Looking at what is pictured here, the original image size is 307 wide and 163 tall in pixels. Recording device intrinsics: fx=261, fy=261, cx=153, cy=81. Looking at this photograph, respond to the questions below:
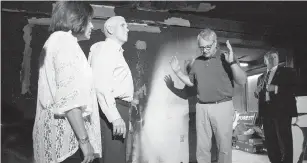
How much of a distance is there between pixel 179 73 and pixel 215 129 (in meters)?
0.55

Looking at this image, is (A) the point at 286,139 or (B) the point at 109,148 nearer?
(B) the point at 109,148

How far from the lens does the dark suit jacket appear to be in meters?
2.30

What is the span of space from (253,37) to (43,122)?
203cm

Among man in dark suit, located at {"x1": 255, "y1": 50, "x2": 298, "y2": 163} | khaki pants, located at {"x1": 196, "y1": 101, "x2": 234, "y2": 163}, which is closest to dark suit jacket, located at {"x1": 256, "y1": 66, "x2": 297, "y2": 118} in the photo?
man in dark suit, located at {"x1": 255, "y1": 50, "x2": 298, "y2": 163}

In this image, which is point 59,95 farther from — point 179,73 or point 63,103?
point 179,73

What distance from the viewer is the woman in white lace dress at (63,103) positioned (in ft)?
2.93

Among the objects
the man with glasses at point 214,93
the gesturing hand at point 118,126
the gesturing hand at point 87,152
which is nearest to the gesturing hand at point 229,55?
the man with glasses at point 214,93

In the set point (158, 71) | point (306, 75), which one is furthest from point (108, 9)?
point (306, 75)

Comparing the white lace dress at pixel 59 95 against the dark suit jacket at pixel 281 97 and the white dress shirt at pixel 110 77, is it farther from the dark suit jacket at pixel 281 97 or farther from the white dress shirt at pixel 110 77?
the dark suit jacket at pixel 281 97

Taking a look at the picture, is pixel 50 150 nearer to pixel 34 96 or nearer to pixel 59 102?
pixel 59 102

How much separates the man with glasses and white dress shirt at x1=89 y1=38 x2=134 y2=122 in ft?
2.90

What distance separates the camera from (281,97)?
7.56 ft

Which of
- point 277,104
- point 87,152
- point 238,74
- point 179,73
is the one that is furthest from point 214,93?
point 87,152

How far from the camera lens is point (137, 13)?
224cm
